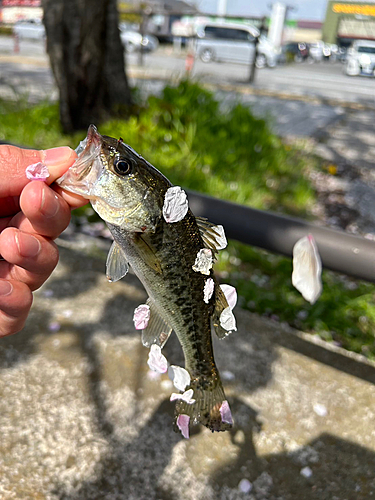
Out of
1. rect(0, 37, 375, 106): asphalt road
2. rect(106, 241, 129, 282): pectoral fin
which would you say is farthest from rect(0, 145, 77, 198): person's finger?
rect(0, 37, 375, 106): asphalt road

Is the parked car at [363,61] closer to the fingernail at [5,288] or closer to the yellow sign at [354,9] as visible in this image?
the fingernail at [5,288]

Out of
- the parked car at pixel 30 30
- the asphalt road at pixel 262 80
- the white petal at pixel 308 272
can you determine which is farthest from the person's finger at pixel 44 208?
the parked car at pixel 30 30

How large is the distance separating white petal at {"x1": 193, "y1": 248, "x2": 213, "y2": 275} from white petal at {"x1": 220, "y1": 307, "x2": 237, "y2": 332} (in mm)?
139

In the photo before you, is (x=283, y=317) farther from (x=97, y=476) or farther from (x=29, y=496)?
(x=29, y=496)

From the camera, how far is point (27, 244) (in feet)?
4.05

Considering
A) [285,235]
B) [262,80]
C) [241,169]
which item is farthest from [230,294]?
[262,80]

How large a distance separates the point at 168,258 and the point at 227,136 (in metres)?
4.95

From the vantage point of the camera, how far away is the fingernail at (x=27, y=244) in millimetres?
1230

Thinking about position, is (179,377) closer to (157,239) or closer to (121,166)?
(157,239)

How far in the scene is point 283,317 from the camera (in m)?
3.44

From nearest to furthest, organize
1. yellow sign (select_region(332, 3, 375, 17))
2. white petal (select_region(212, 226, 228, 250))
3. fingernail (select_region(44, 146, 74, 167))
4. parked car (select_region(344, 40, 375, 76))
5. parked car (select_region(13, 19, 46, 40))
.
A: 1. white petal (select_region(212, 226, 228, 250))
2. fingernail (select_region(44, 146, 74, 167))
3. parked car (select_region(344, 40, 375, 76))
4. parked car (select_region(13, 19, 46, 40))
5. yellow sign (select_region(332, 3, 375, 17))

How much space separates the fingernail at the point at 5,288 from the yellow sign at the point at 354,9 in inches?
1930

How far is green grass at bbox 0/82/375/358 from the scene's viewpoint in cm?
348

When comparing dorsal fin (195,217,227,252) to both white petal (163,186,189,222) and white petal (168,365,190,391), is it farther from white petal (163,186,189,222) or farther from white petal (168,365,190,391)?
white petal (168,365,190,391)
